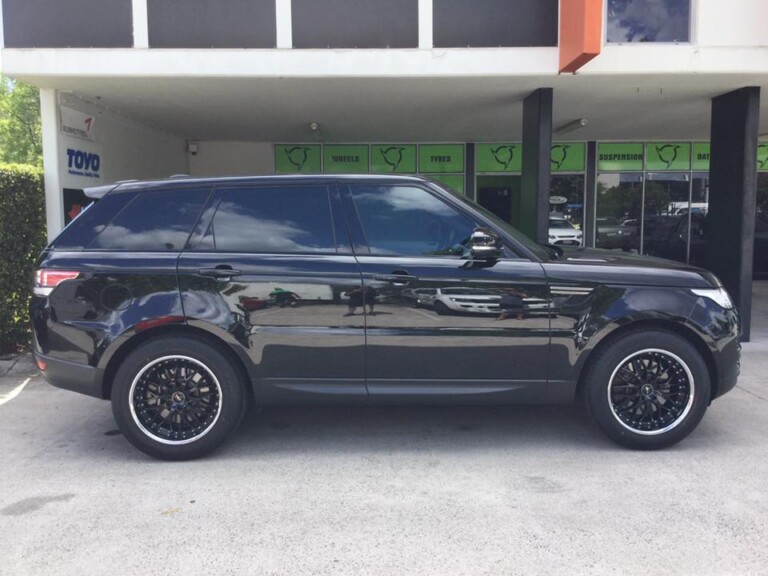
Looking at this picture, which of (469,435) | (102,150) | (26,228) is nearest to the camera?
(469,435)

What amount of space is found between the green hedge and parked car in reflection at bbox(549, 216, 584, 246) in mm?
10093

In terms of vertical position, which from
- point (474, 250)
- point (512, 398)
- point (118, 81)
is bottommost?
point (512, 398)

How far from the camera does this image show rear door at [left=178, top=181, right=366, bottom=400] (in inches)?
163

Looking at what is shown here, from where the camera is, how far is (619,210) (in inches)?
558

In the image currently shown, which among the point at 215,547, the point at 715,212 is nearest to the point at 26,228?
the point at 215,547

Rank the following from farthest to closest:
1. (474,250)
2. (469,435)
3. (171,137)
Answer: (171,137)
(469,435)
(474,250)

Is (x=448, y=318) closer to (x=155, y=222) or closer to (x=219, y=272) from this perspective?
(x=219, y=272)

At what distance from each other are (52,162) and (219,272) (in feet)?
15.7

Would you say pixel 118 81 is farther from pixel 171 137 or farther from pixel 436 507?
pixel 436 507

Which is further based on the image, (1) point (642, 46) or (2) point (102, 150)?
(2) point (102, 150)

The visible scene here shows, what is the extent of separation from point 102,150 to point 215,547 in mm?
7507

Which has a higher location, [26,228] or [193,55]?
[193,55]

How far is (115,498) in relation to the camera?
12.2 feet

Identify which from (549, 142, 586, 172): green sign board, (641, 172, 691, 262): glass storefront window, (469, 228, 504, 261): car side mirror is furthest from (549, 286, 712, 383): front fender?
(641, 172, 691, 262): glass storefront window
